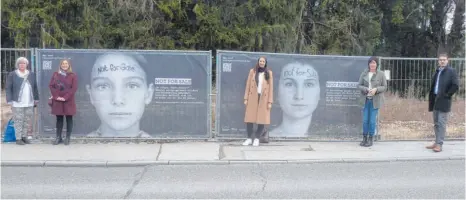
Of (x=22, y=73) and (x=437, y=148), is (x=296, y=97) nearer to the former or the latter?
(x=437, y=148)

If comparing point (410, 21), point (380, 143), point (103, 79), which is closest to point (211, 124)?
Answer: point (103, 79)

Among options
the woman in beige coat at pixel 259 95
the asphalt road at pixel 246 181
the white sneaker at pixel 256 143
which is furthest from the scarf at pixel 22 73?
the white sneaker at pixel 256 143

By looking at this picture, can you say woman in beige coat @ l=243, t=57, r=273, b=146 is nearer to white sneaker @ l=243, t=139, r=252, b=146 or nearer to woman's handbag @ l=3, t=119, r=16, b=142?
white sneaker @ l=243, t=139, r=252, b=146

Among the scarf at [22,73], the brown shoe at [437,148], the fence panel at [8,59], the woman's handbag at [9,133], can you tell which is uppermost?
the fence panel at [8,59]

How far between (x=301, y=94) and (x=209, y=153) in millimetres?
2428

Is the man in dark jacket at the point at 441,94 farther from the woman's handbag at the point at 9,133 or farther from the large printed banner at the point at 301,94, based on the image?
the woman's handbag at the point at 9,133

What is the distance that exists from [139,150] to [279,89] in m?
3.05

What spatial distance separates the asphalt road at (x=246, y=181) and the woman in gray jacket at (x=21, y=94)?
1.80 m

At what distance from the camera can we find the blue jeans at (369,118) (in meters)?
9.23

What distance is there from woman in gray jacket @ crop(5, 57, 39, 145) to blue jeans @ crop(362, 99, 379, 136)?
20.6 ft

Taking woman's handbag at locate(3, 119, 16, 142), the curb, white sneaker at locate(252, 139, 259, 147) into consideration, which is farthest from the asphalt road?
woman's handbag at locate(3, 119, 16, 142)

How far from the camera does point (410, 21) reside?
2811cm

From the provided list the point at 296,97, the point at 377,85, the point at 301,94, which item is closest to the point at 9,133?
the point at 296,97

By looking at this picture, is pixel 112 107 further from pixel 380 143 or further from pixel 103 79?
→ pixel 380 143
